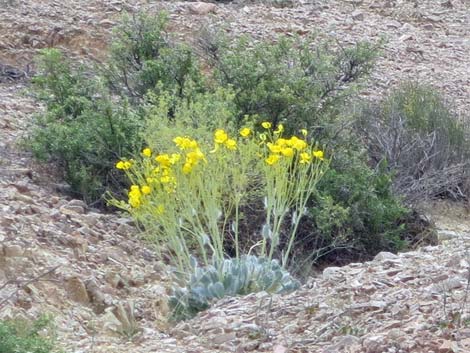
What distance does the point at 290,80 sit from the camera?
33.0ft

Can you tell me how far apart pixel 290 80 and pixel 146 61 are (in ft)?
4.09

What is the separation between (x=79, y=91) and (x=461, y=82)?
577cm

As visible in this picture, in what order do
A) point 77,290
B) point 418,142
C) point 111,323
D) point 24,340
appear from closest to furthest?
point 24,340, point 111,323, point 77,290, point 418,142

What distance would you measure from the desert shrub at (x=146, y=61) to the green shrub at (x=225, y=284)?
10.7 ft

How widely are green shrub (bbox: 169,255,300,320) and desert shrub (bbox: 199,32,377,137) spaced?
292 cm

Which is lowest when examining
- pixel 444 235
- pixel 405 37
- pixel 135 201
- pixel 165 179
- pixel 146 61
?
pixel 444 235

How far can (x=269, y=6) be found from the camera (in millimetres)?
16172

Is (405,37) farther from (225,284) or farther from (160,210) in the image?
(160,210)

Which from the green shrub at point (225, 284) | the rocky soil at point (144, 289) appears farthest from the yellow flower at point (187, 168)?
the rocky soil at point (144, 289)

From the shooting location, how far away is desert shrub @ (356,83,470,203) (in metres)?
11.3

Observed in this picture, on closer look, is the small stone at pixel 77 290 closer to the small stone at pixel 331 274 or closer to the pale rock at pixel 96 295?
the pale rock at pixel 96 295

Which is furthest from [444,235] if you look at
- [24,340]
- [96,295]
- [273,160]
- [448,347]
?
[24,340]

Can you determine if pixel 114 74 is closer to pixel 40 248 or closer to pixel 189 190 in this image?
pixel 40 248

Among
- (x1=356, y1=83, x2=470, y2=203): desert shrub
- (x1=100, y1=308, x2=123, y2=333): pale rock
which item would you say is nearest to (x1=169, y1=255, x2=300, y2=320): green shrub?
(x1=100, y1=308, x2=123, y2=333): pale rock
